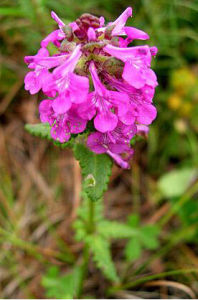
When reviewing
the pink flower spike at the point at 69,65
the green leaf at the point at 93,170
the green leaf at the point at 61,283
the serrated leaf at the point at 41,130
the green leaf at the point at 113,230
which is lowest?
the green leaf at the point at 61,283

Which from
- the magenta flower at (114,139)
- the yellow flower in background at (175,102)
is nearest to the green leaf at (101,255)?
the magenta flower at (114,139)

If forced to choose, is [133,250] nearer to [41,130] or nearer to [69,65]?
[41,130]

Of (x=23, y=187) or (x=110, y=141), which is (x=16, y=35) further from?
(x=110, y=141)

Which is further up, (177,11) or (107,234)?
Answer: (177,11)

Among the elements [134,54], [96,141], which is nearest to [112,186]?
[96,141]

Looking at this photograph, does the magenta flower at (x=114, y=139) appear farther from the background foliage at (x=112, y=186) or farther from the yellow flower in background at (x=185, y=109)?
the yellow flower in background at (x=185, y=109)

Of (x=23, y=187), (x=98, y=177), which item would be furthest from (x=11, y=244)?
(x=98, y=177)

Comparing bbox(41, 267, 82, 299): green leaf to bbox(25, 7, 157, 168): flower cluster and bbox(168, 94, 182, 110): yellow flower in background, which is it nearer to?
bbox(25, 7, 157, 168): flower cluster
